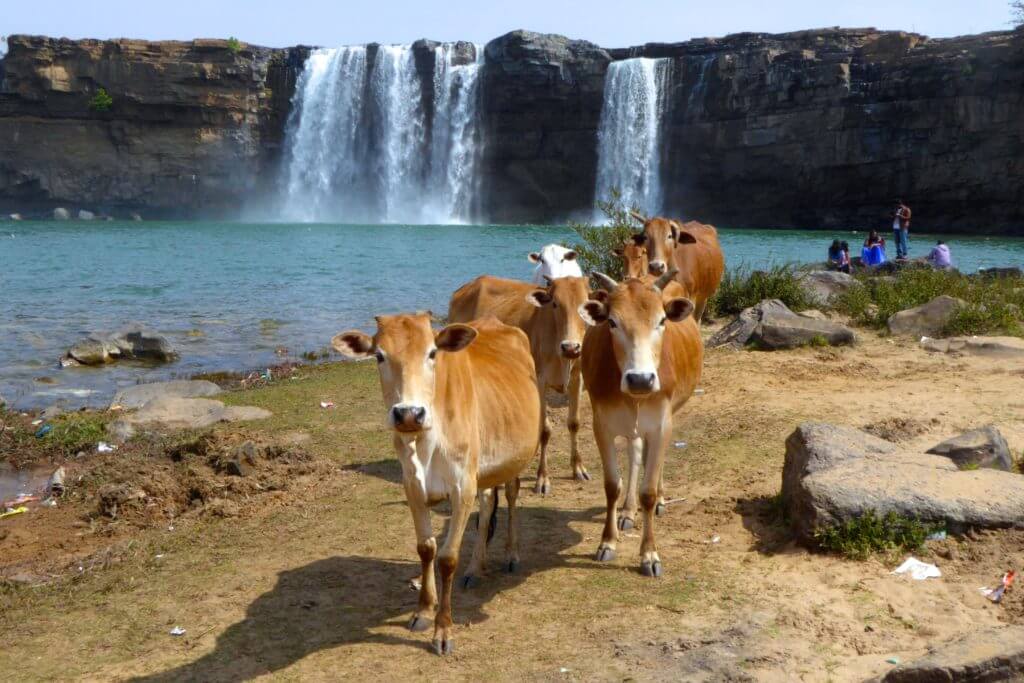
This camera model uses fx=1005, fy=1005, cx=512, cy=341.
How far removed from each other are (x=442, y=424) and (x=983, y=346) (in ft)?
30.9

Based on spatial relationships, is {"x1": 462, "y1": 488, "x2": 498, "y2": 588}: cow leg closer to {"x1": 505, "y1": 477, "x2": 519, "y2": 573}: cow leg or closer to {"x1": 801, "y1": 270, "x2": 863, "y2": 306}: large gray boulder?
{"x1": 505, "y1": 477, "x2": 519, "y2": 573}: cow leg

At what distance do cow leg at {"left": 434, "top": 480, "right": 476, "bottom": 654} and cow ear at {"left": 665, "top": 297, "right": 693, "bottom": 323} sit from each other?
1936mm

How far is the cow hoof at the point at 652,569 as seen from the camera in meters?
6.25

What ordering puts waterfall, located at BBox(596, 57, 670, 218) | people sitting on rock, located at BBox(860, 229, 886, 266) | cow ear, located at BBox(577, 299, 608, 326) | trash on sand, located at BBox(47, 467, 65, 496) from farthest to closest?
1. waterfall, located at BBox(596, 57, 670, 218)
2. people sitting on rock, located at BBox(860, 229, 886, 266)
3. trash on sand, located at BBox(47, 467, 65, 496)
4. cow ear, located at BBox(577, 299, 608, 326)

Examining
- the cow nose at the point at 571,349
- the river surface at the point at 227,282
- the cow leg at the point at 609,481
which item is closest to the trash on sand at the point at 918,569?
the cow leg at the point at 609,481

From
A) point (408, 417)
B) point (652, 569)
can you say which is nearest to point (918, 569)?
point (652, 569)

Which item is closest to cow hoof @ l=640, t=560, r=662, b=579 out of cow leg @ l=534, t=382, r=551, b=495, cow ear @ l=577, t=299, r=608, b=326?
cow ear @ l=577, t=299, r=608, b=326

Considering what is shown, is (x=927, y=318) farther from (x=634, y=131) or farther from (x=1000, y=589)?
(x=634, y=131)

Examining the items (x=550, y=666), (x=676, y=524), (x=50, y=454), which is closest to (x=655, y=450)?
(x=676, y=524)

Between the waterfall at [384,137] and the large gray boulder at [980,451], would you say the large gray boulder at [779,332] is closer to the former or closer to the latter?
the large gray boulder at [980,451]

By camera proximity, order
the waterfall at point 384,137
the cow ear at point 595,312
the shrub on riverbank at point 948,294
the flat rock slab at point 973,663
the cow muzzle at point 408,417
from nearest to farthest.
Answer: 1. the flat rock slab at point 973,663
2. the cow muzzle at point 408,417
3. the cow ear at point 595,312
4. the shrub on riverbank at point 948,294
5. the waterfall at point 384,137

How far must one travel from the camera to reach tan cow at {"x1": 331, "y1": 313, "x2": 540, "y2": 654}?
16.6 ft

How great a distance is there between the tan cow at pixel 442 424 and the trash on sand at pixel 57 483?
15.9 ft

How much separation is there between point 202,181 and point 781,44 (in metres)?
40.6
